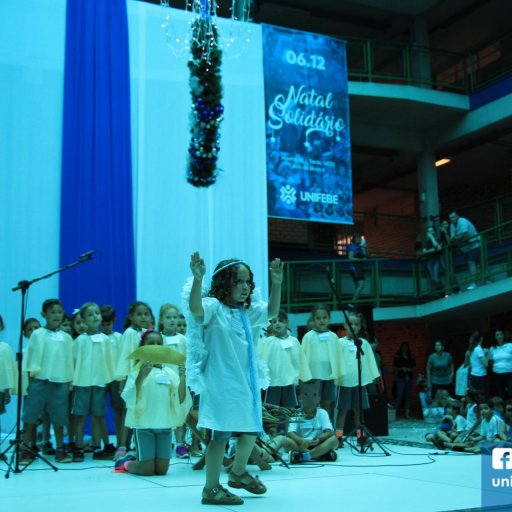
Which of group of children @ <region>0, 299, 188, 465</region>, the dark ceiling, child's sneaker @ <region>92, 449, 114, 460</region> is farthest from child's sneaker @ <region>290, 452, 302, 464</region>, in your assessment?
the dark ceiling

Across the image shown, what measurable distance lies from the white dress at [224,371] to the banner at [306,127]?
26.5 feet

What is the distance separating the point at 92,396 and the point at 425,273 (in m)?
9.44

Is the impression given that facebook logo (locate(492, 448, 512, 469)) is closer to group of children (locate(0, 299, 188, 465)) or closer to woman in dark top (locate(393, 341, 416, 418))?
group of children (locate(0, 299, 188, 465))

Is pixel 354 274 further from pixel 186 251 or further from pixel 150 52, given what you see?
pixel 150 52

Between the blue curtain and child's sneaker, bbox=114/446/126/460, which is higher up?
the blue curtain

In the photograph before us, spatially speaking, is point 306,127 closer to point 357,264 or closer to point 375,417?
point 357,264

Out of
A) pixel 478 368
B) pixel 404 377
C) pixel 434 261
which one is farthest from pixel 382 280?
pixel 478 368

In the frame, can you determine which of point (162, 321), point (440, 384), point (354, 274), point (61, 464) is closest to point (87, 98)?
point (162, 321)

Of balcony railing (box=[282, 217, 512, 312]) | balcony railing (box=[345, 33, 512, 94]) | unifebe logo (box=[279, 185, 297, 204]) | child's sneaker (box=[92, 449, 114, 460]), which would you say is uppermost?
balcony railing (box=[345, 33, 512, 94])

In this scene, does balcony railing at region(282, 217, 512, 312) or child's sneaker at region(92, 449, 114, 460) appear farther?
balcony railing at region(282, 217, 512, 312)

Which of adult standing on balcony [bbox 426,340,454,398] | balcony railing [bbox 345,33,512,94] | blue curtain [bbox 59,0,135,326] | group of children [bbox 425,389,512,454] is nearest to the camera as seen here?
group of children [bbox 425,389,512,454]

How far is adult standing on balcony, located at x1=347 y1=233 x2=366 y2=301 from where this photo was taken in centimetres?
1473

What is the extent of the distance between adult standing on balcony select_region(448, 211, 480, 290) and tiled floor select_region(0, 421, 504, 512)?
7.17 metres

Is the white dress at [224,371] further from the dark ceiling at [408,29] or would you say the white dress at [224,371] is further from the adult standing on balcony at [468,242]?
the dark ceiling at [408,29]
